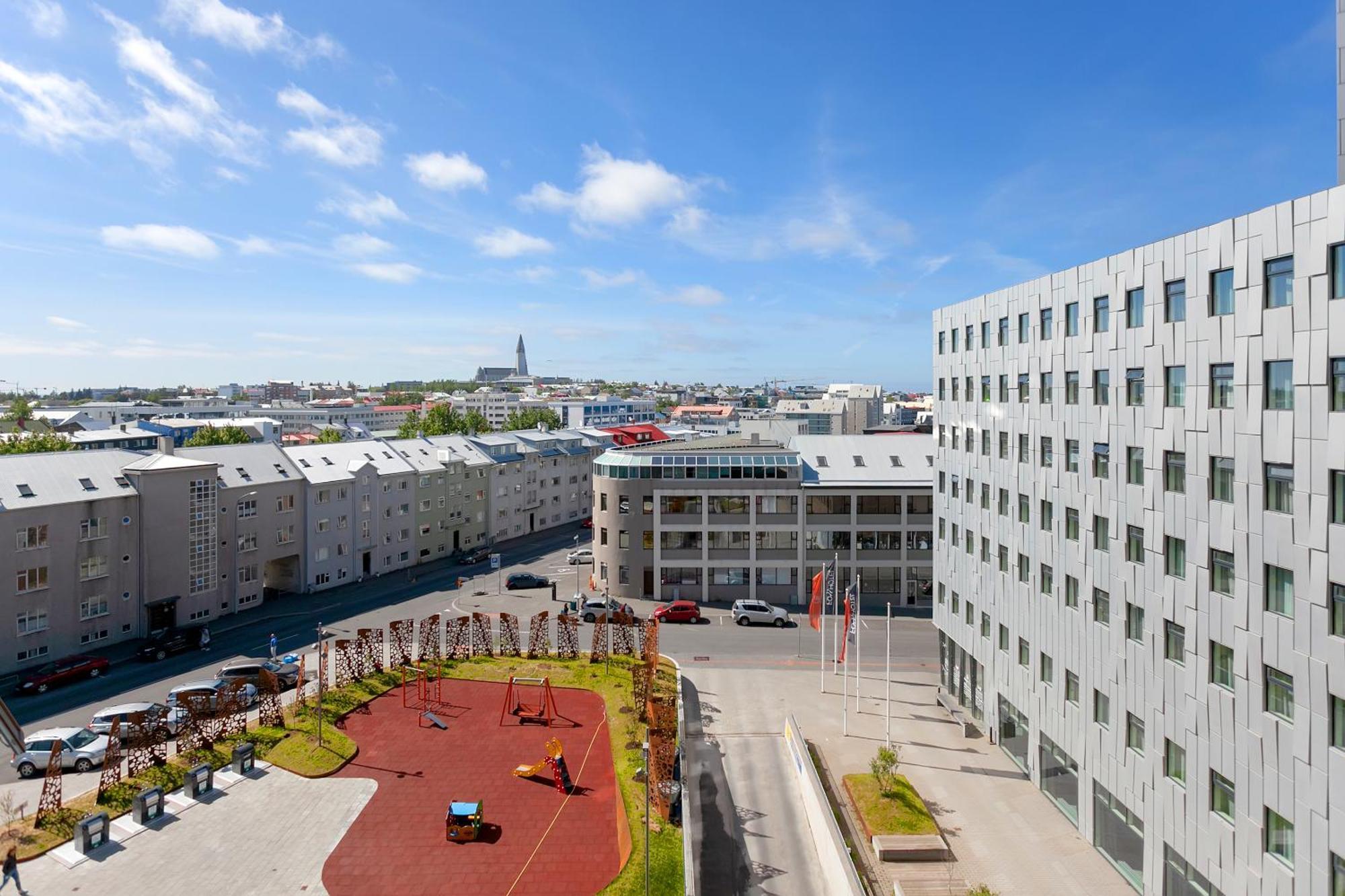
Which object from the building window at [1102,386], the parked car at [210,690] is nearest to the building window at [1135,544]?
the building window at [1102,386]

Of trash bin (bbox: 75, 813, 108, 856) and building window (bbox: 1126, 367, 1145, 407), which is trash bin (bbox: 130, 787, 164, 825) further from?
building window (bbox: 1126, 367, 1145, 407)

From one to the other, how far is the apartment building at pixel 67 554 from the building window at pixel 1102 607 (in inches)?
2251

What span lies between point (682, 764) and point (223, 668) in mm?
28782

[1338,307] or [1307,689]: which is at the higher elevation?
[1338,307]

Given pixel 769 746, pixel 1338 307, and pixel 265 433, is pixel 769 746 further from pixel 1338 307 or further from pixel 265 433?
pixel 265 433

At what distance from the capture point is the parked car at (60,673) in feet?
140

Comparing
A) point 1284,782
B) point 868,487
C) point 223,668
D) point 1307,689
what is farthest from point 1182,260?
point 223,668

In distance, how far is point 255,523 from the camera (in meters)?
62.6

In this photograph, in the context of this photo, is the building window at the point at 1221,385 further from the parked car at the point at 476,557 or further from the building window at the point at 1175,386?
the parked car at the point at 476,557

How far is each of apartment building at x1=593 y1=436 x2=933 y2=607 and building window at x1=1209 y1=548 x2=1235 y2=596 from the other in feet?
128

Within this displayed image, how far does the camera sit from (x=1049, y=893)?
26.1m

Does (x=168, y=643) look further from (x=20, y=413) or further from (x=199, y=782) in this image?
(x=20, y=413)

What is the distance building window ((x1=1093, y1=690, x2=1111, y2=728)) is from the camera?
91.1ft

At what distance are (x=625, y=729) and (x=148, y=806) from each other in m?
20.0
